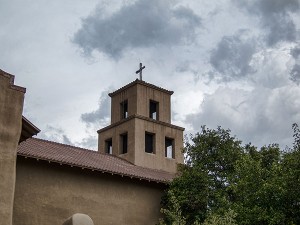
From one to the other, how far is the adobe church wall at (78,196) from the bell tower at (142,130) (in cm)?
494

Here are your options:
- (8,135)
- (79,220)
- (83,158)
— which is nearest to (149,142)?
(83,158)

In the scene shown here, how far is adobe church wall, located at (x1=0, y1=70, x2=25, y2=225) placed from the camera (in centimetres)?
1709

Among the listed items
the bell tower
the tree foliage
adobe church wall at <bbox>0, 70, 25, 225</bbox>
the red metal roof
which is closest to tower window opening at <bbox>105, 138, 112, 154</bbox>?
the bell tower

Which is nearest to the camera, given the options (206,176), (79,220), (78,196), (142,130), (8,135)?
(79,220)

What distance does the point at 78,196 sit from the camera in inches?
898

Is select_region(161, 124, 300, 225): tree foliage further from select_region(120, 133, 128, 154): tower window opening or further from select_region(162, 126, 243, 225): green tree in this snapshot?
Result: select_region(120, 133, 128, 154): tower window opening

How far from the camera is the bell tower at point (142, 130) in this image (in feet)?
101

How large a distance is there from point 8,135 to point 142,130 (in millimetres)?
14175

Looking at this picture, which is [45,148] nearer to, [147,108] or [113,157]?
[113,157]

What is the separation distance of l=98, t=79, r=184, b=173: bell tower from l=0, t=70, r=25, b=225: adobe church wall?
41.5ft

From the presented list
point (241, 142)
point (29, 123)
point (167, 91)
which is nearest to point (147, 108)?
point (167, 91)

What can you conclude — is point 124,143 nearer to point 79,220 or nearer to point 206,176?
point 206,176

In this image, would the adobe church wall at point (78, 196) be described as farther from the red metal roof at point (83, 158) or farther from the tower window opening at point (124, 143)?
the tower window opening at point (124, 143)

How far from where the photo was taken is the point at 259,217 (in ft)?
69.4
